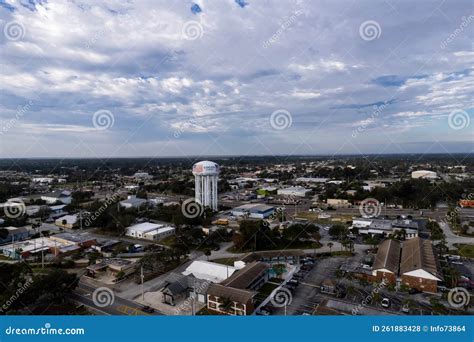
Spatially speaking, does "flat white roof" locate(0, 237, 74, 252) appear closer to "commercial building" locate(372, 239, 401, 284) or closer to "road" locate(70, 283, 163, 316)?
"road" locate(70, 283, 163, 316)

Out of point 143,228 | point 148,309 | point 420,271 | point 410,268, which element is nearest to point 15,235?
point 143,228

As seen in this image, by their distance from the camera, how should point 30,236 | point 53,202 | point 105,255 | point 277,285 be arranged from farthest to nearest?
1. point 53,202
2. point 30,236
3. point 105,255
4. point 277,285

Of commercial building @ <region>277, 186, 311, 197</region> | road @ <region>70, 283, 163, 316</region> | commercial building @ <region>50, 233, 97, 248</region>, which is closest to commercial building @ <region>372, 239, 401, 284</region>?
road @ <region>70, 283, 163, 316</region>

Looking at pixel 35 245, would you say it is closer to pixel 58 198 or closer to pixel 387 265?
pixel 58 198

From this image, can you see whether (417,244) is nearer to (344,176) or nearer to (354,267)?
(354,267)

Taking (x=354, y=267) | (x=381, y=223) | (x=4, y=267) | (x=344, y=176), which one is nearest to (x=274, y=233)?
(x=354, y=267)

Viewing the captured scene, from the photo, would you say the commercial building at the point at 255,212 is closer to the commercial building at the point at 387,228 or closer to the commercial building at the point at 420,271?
the commercial building at the point at 387,228
